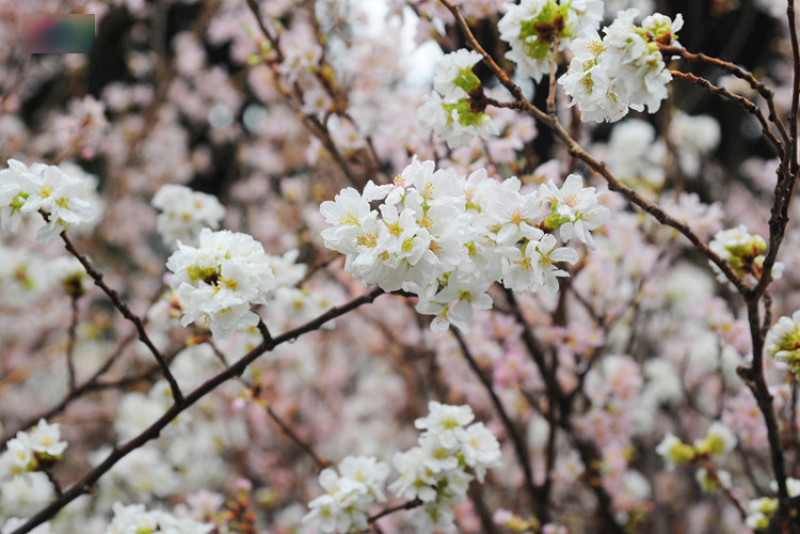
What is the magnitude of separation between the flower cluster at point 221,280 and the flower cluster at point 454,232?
0.67ft

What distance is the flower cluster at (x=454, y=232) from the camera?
105 cm

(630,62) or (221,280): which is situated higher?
(630,62)

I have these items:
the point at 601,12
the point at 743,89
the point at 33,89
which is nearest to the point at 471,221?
the point at 601,12

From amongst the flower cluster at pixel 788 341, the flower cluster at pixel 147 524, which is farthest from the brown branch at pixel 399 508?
the flower cluster at pixel 788 341

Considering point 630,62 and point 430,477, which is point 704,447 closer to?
point 430,477

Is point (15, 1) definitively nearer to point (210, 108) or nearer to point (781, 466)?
point (210, 108)

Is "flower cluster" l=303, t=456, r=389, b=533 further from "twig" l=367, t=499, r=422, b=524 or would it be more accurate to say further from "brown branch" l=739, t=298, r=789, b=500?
"brown branch" l=739, t=298, r=789, b=500

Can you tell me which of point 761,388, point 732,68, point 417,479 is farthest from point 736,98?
point 417,479

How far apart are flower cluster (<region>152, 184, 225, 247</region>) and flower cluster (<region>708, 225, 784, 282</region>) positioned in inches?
59.6

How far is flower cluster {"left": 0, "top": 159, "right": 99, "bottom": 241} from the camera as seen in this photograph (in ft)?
4.21

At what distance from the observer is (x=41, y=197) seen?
51.1 inches

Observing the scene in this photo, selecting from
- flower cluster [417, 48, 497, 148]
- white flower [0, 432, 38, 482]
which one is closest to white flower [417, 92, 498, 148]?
flower cluster [417, 48, 497, 148]

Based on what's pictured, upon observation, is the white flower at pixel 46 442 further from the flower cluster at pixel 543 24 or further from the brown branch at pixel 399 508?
the flower cluster at pixel 543 24

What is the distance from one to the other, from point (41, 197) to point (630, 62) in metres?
1.22
